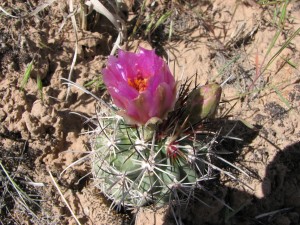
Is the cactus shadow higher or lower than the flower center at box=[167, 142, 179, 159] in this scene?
lower

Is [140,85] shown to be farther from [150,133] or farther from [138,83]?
[150,133]

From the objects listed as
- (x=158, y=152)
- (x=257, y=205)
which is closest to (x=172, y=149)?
(x=158, y=152)

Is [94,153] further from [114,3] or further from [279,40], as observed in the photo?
[279,40]

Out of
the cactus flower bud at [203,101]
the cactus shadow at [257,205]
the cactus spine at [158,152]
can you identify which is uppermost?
the cactus flower bud at [203,101]

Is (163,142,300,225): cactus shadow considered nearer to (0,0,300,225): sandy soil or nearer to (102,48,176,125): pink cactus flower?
→ (0,0,300,225): sandy soil

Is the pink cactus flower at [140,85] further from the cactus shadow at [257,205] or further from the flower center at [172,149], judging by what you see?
the cactus shadow at [257,205]

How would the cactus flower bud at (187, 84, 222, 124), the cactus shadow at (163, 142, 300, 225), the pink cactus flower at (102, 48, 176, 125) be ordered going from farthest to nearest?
the cactus shadow at (163, 142, 300, 225) → the cactus flower bud at (187, 84, 222, 124) → the pink cactus flower at (102, 48, 176, 125)

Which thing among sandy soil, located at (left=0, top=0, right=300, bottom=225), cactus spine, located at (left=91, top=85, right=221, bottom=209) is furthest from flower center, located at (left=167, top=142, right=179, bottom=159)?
sandy soil, located at (left=0, top=0, right=300, bottom=225)

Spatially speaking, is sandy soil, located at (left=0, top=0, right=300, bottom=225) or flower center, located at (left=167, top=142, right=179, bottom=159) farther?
sandy soil, located at (left=0, top=0, right=300, bottom=225)

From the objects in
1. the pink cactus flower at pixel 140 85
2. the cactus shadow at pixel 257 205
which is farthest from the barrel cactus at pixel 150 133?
the cactus shadow at pixel 257 205

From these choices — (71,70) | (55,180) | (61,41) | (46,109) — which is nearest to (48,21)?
(61,41)
